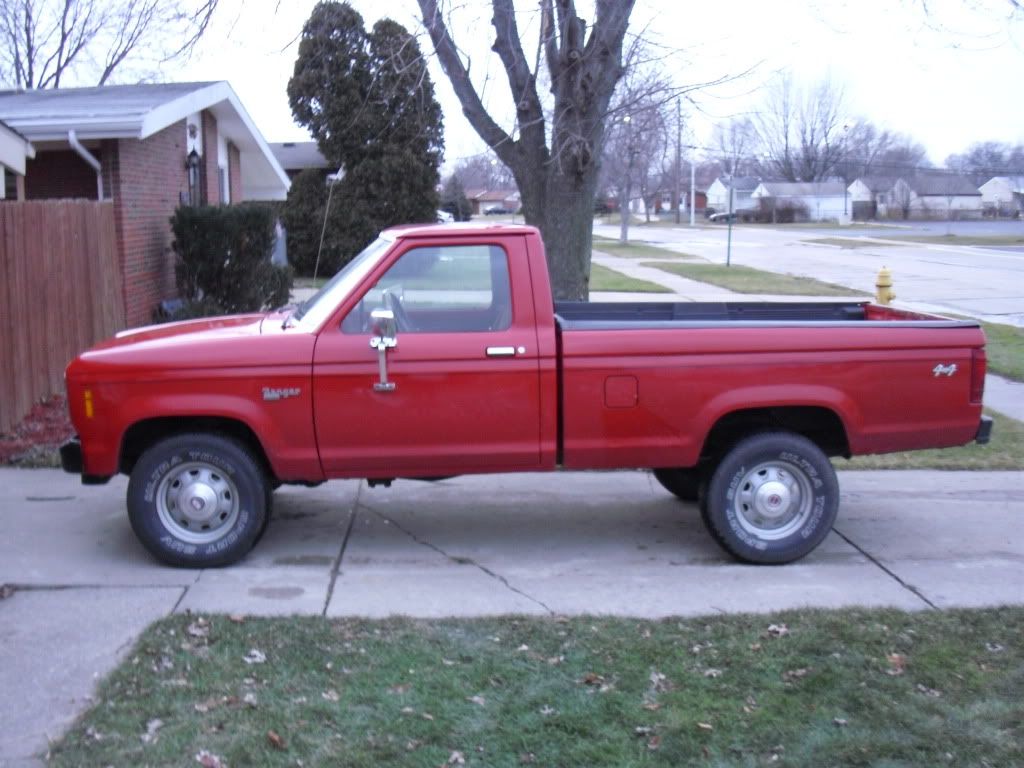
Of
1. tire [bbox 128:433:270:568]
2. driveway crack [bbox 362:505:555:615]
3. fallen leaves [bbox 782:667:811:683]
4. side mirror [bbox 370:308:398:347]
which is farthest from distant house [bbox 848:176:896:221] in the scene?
fallen leaves [bbox 782:667:811:683]

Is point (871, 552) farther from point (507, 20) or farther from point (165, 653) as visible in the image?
point (507, 20)

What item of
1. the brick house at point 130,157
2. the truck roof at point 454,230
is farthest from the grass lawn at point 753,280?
the truck roof at point 454,230

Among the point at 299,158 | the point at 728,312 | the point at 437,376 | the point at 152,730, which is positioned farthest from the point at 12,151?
the point at 299,158

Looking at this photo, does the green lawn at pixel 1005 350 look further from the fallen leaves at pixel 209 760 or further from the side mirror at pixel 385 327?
the fallen leaves at pixel 209 760

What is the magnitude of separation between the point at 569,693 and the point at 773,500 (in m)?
2.31

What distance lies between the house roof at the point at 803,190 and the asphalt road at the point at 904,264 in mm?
30781

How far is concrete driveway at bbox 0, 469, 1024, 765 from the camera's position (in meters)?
5.81

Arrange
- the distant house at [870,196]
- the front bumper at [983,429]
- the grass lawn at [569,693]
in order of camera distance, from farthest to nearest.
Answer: the distant house at [870,196] → the front bumper at [983,429] → the grass lawn at [569,693]

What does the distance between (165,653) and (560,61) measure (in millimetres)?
6585

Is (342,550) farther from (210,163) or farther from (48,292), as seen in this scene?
(210,163)

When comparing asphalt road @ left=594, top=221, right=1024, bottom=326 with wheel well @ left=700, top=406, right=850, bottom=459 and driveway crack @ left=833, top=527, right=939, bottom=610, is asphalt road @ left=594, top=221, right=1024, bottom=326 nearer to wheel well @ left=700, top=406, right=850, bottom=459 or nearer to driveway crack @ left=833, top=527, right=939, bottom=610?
driveway crack @ left=833, top=527, right=939, bottom=610

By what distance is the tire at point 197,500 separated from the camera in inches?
258

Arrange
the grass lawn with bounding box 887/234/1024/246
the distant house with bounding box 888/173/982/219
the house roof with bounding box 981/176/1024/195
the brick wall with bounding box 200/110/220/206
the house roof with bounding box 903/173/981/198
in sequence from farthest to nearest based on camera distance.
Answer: the house roof with bounding box 981/176/1024/195, the house roof with bounding box 903/173/981/198, the distant house with bounding box 888/173/982/219, the grass lawn with bounding box 887/234/1024/246, the brick wall with bounding box 200/110/220/206

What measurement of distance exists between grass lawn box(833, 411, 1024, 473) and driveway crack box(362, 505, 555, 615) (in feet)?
12.3
